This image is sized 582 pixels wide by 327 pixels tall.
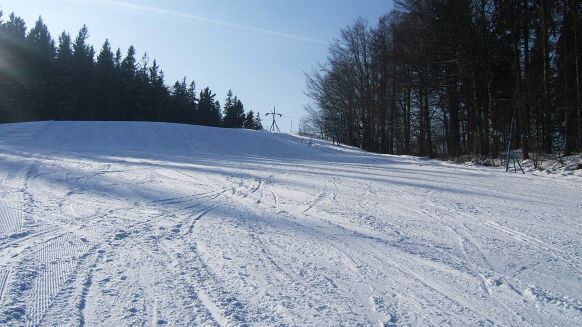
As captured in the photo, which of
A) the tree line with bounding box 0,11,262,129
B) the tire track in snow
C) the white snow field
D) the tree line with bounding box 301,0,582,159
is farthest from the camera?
the tree line with bounding box 0,11,262,129

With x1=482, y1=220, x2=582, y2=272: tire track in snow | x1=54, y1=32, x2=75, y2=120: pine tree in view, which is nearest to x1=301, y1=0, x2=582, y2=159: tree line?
x1=482, y1=220, x2=582, y2=272: tire track in snow

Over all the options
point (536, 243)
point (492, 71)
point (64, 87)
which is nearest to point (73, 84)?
point (64, 87)

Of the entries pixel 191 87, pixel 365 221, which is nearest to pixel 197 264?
pixel 365 221

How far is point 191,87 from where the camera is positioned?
72.9 meters

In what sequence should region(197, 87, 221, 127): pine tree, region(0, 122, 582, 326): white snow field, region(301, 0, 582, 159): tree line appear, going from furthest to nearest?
region(197, 87, 221, 127): pine tree, region(301, 0, 582, 159): tree line, region(0, 122, 582, 326): white snow field

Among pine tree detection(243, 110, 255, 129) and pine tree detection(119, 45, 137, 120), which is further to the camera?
pine tree detection(243, 110, 255, 129)

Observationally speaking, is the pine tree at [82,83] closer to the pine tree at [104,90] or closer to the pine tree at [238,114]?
the pine tree at [104,90]

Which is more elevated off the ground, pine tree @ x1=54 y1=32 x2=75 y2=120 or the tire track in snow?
pine tree @ x1=54 y1=32 x2=75 y2=120

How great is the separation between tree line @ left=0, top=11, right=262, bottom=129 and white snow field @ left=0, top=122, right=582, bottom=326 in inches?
1608

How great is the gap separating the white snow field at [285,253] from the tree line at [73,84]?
1608 inches

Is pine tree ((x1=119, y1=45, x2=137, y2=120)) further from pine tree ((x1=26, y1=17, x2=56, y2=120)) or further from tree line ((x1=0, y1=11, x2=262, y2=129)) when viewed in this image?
pine tree ((x1=26, y1=17, x2=56, y2=120))

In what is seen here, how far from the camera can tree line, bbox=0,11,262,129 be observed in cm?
4469

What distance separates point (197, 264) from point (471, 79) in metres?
19.7

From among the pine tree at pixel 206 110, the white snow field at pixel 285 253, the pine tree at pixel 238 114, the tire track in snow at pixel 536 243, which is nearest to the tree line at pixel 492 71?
the white snow field at pixel 285 253
